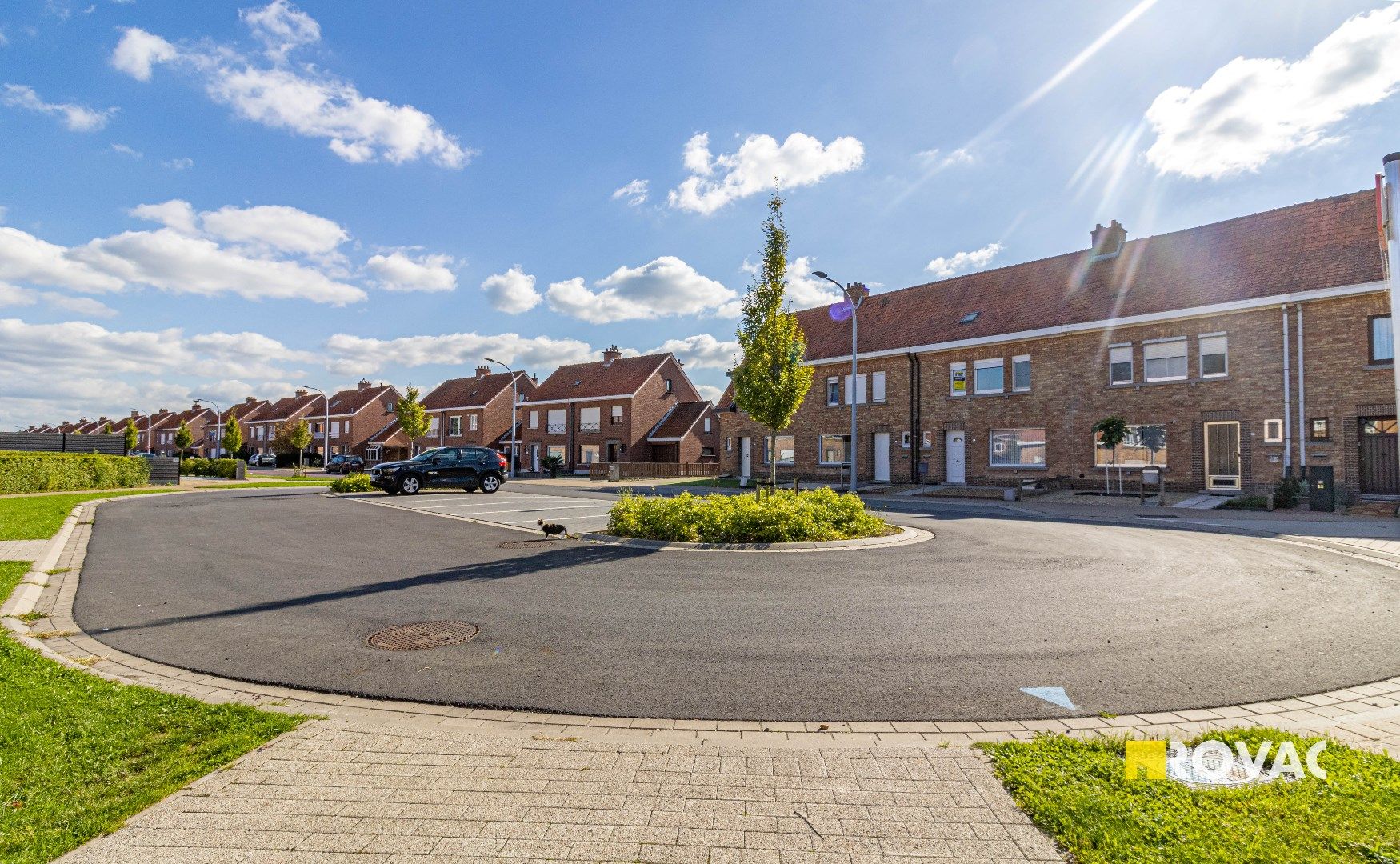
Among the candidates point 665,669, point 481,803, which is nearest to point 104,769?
point 481,803

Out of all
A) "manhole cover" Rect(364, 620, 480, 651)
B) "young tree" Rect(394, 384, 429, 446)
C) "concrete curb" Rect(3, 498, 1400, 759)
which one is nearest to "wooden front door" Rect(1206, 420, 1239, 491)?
"concrete curb" Rect(3, 498, 1400, 759)

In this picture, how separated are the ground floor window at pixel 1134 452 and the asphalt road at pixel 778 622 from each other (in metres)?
11.7

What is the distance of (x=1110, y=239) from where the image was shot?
26.3 metres

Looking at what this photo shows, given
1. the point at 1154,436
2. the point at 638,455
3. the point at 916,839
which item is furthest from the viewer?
the point at 638,455

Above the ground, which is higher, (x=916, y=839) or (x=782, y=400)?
(x=782, y=400)

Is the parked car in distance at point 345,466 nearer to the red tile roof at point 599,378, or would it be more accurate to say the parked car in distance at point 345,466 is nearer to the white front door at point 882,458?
the red tile roof at point 599,378

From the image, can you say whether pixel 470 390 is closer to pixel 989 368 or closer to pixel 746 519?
pixel 989 368

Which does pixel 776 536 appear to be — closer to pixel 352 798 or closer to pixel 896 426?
pixel 352 798

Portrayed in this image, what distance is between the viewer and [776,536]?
11.2 meters

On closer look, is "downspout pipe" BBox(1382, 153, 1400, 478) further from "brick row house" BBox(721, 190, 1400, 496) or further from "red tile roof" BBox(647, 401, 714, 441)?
"red tile roof" BBox(647, 401, 714, 441)

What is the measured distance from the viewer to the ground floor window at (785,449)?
1319 inches

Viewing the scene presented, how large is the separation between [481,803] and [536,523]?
38.4 feet

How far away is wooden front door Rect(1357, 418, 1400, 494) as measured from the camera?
712 inches

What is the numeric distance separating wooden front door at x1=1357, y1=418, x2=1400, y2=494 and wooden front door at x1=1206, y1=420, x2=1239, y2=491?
109 inches
